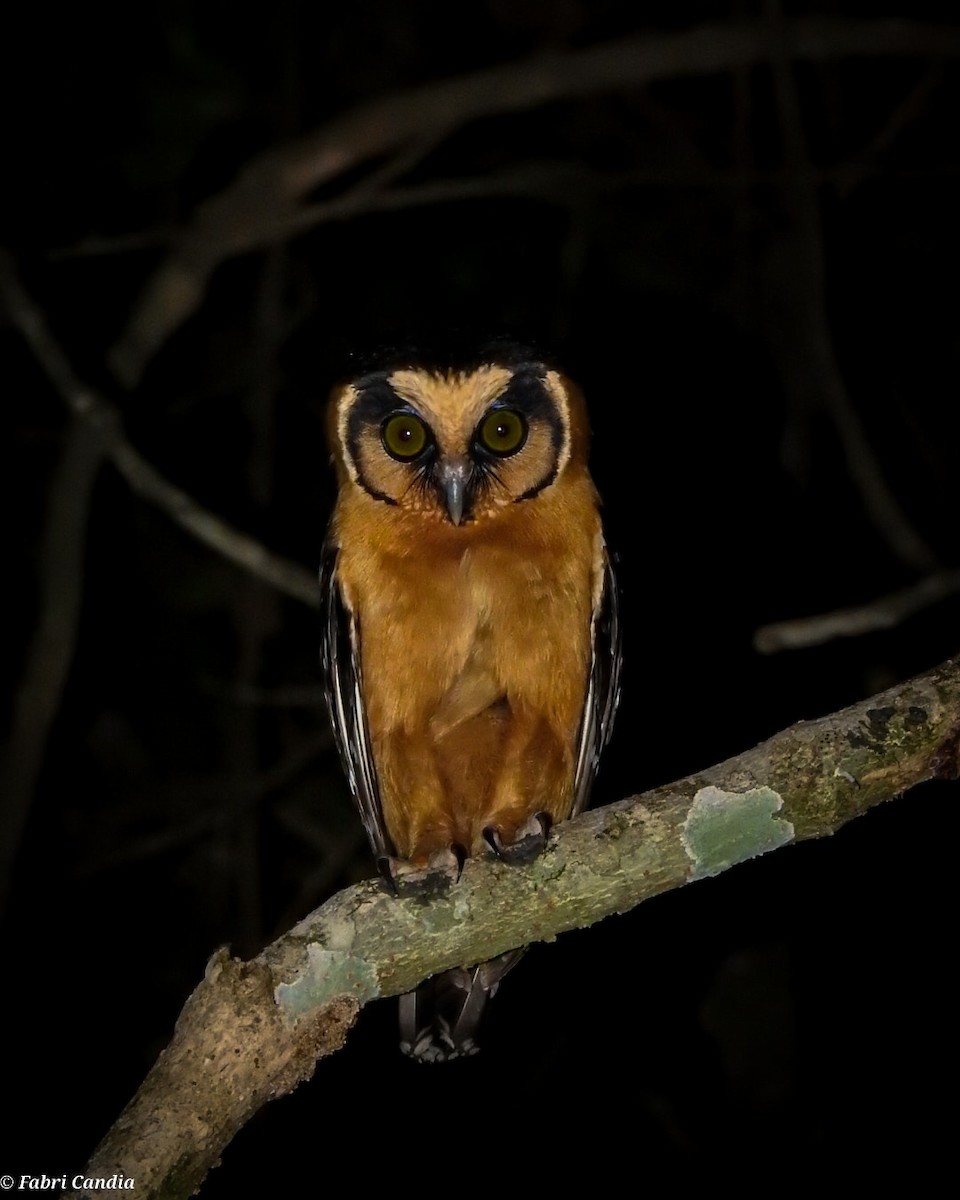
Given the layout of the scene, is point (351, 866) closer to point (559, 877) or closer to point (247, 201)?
point (247, 201)

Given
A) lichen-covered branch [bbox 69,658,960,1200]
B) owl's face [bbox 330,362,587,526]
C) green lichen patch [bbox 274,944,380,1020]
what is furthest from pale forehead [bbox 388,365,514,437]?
green lichen patch [bbox 274,944,380,1020]

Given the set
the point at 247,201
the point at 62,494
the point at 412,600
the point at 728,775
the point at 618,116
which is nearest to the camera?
the point at 728,775

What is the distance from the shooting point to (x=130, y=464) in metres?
4.41

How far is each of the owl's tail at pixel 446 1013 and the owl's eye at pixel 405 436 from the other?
1.40m

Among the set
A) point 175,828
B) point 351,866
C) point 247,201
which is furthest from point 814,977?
point 247,201

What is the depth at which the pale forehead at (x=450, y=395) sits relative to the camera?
3586 mm

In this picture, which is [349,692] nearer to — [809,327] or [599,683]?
[599,683]

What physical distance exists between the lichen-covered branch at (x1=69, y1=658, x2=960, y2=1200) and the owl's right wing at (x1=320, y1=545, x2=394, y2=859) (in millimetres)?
798

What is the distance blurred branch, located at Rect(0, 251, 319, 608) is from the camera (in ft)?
14.3

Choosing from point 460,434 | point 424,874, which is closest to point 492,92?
point 460,434

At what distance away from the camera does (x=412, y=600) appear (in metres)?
3.51

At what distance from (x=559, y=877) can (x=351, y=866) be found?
12.6ft

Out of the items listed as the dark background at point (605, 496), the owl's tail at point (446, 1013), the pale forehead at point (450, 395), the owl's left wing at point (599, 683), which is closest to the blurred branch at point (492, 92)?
the dark background at point (605, 496)

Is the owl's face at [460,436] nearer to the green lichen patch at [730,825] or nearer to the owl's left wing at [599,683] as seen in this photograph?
the owl's left wing at [599,683]
